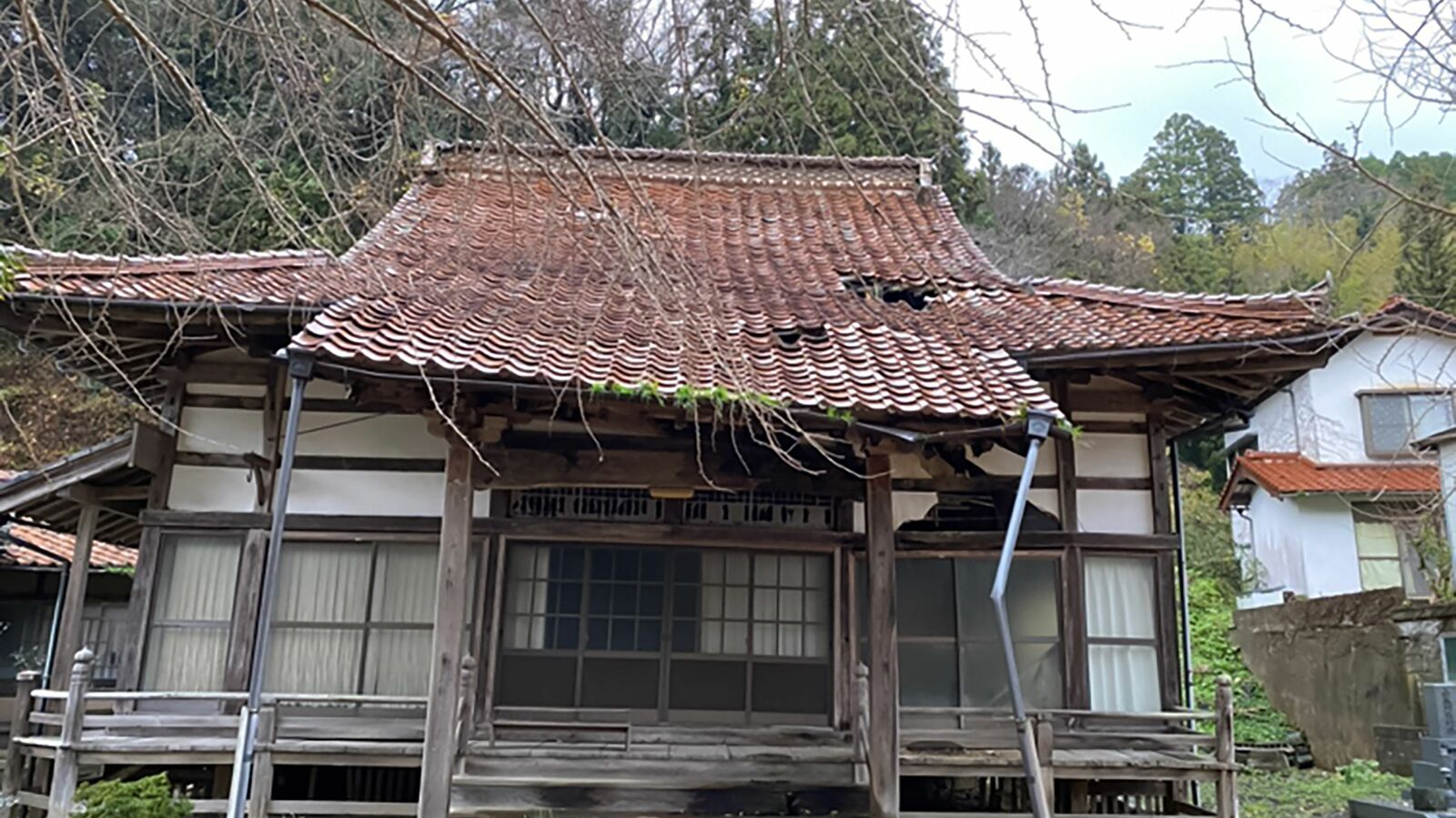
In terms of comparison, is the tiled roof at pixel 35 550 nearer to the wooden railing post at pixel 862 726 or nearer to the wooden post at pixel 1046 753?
the wooden railing post at pixel 862 726

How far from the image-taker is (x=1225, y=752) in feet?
20.0

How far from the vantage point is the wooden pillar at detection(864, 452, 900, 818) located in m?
5.68

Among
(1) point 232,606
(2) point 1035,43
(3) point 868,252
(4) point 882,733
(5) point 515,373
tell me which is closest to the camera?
(2) point 1035,43

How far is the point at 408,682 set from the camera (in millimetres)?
6922

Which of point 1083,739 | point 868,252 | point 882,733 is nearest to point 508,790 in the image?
point 882,733

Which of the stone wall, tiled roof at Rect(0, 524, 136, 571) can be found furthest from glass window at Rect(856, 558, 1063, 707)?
tiled roof at Rect(0, 524, 136, 571)

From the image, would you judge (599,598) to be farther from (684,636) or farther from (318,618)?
(318,618)

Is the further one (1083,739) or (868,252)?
(868,252)

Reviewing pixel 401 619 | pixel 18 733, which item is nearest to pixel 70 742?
pixel 18 733

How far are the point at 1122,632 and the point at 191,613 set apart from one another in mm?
7030

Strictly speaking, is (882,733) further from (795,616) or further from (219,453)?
(219,453)

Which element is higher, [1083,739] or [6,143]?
[6,143]

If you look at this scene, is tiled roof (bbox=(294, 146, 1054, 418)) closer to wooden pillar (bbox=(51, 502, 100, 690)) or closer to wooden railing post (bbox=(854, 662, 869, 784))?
wooden railing post (bbox=(854, 662, 869, 784))

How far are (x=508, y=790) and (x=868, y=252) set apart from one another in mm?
5911
